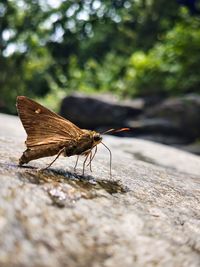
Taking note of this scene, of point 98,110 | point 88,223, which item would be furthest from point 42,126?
point 98,110

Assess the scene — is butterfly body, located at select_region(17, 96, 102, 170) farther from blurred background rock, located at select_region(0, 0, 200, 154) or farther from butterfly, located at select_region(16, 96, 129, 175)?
blurred background rock, located at select_region(0, 0, 200, 154)

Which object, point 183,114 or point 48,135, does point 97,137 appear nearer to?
point 48,135

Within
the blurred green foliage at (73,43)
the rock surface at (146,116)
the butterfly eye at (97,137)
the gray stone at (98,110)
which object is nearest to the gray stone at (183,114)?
the rock surface at (146,116)

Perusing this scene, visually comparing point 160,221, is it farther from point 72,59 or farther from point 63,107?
point 72,59

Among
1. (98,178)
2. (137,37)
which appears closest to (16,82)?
(137,37)

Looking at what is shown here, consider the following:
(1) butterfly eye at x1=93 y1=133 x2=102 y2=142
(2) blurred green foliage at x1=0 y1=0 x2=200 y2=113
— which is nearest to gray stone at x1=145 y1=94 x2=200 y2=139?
(2) blurred green foliage at x1=0 y1=0 x2=200 y2=113
